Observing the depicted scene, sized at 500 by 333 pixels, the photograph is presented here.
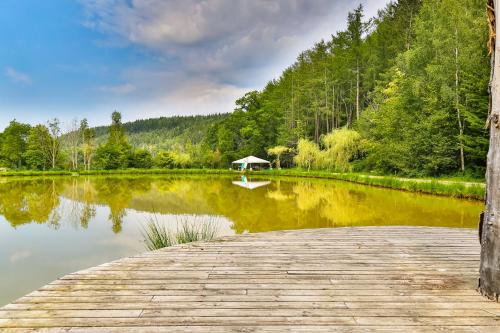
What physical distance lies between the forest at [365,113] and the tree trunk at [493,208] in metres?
10.8

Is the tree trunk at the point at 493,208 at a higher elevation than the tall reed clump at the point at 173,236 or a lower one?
higher

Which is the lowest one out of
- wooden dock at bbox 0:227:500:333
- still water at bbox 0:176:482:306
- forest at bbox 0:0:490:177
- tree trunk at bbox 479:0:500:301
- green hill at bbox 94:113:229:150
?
still water at bbox 0:176:482:306

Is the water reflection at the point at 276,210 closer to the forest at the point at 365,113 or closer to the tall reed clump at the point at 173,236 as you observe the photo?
the tall reed clump at the point at 173,236

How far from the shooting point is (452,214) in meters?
7.88

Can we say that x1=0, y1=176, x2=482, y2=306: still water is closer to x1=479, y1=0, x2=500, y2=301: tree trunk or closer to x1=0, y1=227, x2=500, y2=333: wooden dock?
x1=0, y1=227, x2=500, y2=333: wooden dock

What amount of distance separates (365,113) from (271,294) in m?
21.7

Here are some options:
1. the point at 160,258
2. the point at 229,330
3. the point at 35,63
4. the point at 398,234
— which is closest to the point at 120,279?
the point at 160,258

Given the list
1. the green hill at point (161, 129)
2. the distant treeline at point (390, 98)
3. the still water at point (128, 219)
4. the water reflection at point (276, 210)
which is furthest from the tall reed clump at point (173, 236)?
the green hill at point (161, 129)

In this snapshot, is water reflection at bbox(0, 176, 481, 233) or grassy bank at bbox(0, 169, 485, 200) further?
grassy bank at bbox(0, 169, 485, 200)

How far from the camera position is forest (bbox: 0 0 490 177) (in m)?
13.7

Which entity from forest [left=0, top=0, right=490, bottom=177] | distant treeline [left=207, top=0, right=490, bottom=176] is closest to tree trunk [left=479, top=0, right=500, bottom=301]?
forest [left=0, top=0, right=490, bottom=177]

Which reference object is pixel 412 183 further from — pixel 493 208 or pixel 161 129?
pixel 161 129

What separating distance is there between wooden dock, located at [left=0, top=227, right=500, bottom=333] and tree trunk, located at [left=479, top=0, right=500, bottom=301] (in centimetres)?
13

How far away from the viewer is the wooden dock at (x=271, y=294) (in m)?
1.66
